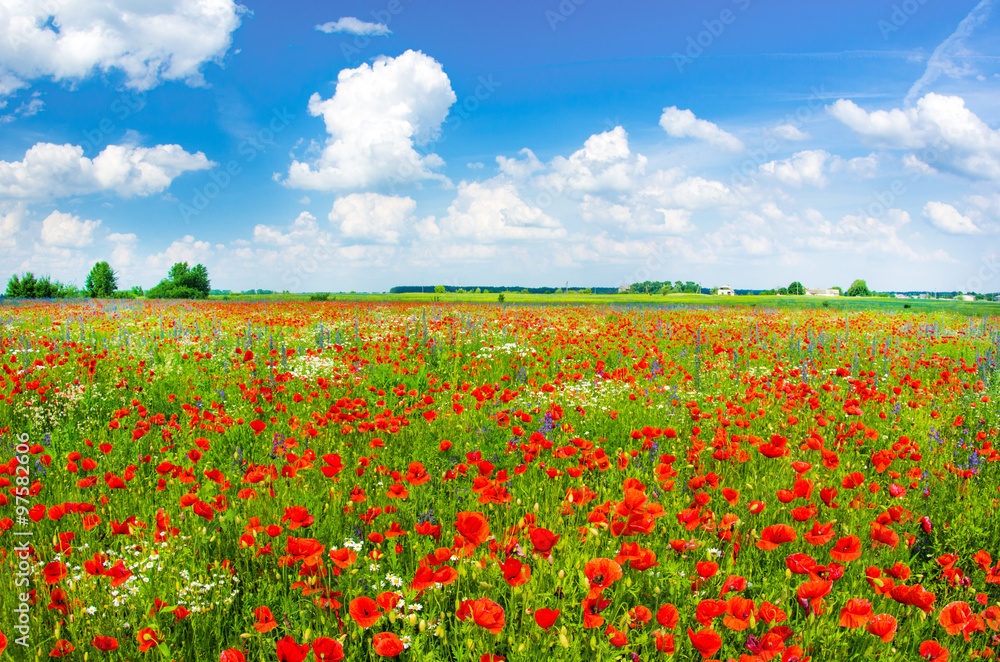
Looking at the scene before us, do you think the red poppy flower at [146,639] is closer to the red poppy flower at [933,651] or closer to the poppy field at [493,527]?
the poppy field at [493,527]

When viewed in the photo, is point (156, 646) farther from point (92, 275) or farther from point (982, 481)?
point (92, 275)

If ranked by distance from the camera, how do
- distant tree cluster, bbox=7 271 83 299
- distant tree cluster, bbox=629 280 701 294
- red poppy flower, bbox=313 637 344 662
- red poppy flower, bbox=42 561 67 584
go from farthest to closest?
distant tree cluster, bbox=629 280 701 294
distant tree cluster, bbox=7 271 83 299
red poppy flower, bbox=42 561 67 584
red poppy flower, bbox=313 637 344 662

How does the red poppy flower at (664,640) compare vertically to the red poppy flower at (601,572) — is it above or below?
below

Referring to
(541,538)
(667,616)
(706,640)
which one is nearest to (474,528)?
(541,538)

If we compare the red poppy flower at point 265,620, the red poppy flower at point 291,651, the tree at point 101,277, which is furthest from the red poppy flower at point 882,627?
the tree at point 101,277

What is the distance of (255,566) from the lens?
2789 mm

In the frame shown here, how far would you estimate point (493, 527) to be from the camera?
3152mm

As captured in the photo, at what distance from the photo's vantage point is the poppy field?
2088 mm

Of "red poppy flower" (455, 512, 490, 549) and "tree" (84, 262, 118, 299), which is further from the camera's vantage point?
"tree" (84, 262, 118, 299)

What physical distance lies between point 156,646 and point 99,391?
5.75 metres

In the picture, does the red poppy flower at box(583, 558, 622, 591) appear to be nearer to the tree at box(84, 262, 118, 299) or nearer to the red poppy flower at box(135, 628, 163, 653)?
the red poppy flower at box(135, 628, 163, 653)

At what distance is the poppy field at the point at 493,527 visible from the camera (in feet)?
6.85

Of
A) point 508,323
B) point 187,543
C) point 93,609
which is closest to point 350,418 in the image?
point 187,543

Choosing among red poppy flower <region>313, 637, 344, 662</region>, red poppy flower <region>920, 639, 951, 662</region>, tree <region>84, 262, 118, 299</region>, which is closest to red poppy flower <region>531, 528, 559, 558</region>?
red poppy flower <region>313, 637, 344, 662</region>
